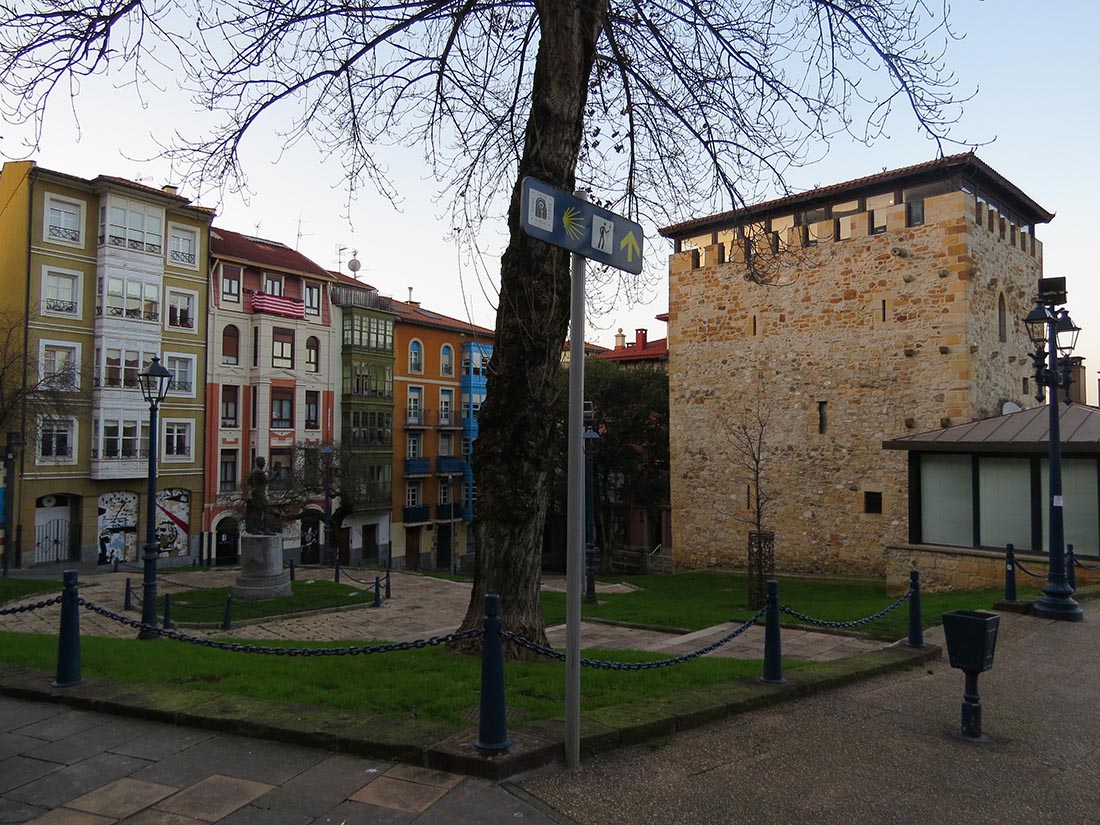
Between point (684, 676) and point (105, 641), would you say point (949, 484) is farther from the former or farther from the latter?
point (105, 641)

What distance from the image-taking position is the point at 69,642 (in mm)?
5910

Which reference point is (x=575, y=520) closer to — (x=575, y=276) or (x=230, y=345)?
(x=575, y=276)

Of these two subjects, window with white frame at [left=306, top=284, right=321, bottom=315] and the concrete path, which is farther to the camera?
window with white frame at [left=306, top=284, right=321, bottom=315]

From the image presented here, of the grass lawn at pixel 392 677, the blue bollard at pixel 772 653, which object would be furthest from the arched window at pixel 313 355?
the blue bollard at pixel 772 653

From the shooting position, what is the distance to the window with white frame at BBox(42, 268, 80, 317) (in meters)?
27.6

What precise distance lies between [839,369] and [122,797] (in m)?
22.0

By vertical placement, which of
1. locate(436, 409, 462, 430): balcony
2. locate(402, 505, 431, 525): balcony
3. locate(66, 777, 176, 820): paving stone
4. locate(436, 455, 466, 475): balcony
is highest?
locate(436, 409, 462, 430): balcony

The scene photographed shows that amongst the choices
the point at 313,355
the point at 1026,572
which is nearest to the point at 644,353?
the point at 313,355

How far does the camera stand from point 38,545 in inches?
1063

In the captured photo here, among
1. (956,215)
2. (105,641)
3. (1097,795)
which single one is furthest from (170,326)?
(1097,795)

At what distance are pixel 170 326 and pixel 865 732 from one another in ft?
103

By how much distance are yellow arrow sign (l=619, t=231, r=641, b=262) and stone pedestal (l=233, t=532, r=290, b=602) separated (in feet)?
47.3

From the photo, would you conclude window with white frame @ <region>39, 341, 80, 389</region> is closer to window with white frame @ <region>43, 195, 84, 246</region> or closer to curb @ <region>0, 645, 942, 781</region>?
window with white frame @ <region>43, 195, 84, 246</region>

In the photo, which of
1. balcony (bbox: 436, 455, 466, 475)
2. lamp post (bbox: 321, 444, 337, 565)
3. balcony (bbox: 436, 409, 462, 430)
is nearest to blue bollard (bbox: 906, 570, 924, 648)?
lamp post (bbox: 321, 444, 337, 565)
